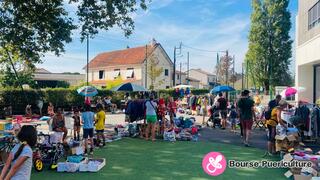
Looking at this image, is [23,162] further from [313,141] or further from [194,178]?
[313,141]

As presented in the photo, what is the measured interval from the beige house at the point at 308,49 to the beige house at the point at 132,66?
84.4 ft

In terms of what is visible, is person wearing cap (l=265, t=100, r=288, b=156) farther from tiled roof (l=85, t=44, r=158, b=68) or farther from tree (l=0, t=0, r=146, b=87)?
tiled roof (l=85, t=44, r=158, b=68)

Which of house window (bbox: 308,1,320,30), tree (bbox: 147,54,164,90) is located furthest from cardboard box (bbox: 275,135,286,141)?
tree (bbox: 147,54,164,90)

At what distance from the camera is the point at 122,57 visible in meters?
53.8

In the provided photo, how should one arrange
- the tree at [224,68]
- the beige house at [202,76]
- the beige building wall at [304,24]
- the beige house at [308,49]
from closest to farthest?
the beige house at [308,49] → the beige building wall at [304,24] → the tree at [224,68] → the beige house at [202,76]

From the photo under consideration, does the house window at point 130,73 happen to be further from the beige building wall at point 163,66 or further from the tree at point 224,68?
the tree at point 224,68

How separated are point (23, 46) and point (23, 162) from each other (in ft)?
37.4

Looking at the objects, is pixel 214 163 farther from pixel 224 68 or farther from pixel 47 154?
pixel 224 68

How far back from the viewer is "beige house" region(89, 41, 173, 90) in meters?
50.3

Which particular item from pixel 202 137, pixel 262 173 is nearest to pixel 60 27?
pixel 202 137

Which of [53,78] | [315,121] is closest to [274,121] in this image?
[315,121]

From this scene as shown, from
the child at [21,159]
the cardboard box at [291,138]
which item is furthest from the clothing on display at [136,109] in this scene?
the child at [21,159]

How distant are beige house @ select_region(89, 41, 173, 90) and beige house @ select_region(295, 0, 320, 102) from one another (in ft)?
84.4

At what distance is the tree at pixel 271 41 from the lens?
46.4 metres
